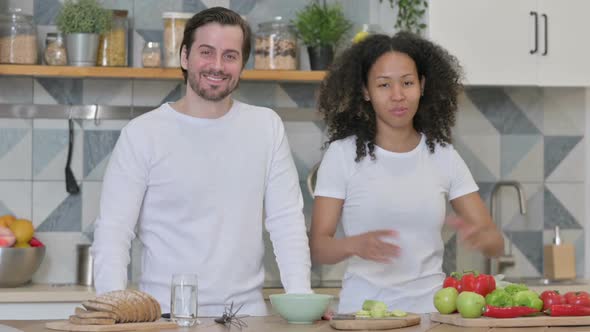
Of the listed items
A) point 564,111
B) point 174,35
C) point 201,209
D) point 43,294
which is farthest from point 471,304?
point 564,111

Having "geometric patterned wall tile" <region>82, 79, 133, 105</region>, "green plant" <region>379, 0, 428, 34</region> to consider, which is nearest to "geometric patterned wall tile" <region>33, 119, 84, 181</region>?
"geometric patterned wall tile" <region>82, 79, 133, 105</region>

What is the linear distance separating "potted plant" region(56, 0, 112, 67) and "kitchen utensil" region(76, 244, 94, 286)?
27.9 inches

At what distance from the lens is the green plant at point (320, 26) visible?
399cm

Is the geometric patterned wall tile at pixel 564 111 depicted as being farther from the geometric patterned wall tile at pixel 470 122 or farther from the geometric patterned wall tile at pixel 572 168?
the geometric patterned wall tile at pixel 470 122

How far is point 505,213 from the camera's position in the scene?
4.34 meters

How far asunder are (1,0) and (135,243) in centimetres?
106

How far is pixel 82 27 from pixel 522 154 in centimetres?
188

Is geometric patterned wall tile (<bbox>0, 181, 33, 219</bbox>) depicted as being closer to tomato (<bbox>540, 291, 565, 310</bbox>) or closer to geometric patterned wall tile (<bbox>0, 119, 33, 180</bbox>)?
geometric patterned wall tile (<bbox>0, 119, 33, 180</bbox>)

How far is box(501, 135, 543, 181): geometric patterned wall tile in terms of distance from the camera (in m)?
4.33

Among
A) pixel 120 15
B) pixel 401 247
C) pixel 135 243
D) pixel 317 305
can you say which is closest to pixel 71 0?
pixel 120 15

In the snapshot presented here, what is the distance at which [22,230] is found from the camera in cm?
375

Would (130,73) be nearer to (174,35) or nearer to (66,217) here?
(174,35)

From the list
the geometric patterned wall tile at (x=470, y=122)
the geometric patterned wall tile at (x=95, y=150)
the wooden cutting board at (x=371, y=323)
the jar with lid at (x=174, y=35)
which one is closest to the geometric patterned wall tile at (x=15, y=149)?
the geometric patterned wall tile at (x=95, y=150)

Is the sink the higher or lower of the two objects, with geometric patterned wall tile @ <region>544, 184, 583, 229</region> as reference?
lower
